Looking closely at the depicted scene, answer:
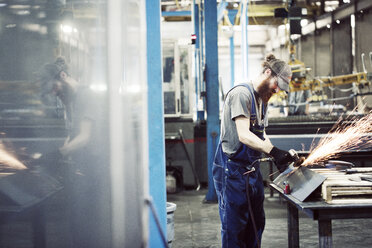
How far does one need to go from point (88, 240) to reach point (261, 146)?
63.1 inches

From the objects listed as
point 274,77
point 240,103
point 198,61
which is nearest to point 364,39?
point 198,61

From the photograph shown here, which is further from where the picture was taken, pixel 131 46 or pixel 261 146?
pixel 261 146

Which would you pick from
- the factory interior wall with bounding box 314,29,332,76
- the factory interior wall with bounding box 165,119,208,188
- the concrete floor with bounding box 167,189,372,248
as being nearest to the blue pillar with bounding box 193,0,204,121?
the factory interior wall with bounding box 165,119,208,188

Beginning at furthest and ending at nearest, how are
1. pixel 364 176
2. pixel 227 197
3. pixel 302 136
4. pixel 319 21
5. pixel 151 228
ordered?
pixel 319 21, pixel 302 136, pixel 227 197, pixel 364 176, pixel 151 228

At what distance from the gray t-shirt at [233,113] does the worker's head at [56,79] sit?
1.58 m

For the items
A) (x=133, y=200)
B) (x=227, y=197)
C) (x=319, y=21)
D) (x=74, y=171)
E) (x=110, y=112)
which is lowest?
(x=227, y=197)

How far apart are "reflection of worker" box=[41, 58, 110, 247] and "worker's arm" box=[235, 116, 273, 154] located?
1.49 meters

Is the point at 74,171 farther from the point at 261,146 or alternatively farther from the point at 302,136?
the point at 302,136

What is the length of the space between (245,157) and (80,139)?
1679 millimetres

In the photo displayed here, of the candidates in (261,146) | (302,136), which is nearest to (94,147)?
(261,146)

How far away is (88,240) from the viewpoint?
1.75m

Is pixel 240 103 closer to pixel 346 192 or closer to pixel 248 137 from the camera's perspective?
pixel 248 137

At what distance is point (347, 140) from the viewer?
5652 millimetres

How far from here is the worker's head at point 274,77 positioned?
3139 mm
